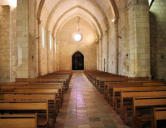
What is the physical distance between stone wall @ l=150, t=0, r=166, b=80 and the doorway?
640 inches

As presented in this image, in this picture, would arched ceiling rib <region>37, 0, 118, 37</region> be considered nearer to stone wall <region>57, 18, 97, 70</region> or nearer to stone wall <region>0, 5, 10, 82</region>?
stone wall <region>0, 5, 10, 82</region>

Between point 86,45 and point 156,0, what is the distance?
15842 millimetres

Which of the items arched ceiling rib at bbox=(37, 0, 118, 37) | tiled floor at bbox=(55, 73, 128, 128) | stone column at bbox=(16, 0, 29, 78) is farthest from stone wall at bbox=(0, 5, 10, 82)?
tiled floor at bbox=(55, 73, 128, 128)

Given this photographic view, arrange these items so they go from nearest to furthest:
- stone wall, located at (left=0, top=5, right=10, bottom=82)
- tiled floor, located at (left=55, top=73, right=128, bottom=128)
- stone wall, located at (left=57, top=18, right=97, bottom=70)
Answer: tiled floor, located at (left=55, top=73, right=128, bottom=128), stone wall, located at (left=0, top=5, right=10, bottom=82), stone wall, located at (left=57, top=18, right=97, bottom=70)

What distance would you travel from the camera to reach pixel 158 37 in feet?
30.7

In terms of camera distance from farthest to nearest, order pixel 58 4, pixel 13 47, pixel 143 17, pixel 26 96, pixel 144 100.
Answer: pixel 58 4 → pixel 13 47 → pixel 143 17 → pixel 26 96 → pixel 144 100

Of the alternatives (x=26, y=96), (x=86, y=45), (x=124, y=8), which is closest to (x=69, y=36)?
(x=86, y=45)

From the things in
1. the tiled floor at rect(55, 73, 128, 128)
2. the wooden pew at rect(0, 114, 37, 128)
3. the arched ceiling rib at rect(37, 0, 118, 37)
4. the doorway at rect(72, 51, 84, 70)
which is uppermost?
the arched ceiling rib at rect(37, 0, 118, 37)

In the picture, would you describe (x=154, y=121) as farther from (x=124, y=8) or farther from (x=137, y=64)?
(x=124, y=8)

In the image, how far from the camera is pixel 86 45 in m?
24.6

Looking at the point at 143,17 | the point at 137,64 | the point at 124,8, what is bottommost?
the point at 137,64

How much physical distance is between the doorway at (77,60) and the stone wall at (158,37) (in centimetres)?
1625

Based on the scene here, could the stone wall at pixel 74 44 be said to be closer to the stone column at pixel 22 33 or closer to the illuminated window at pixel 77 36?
the illuminated window at pixel 77 36

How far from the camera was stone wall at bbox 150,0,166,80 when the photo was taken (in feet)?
30.3
